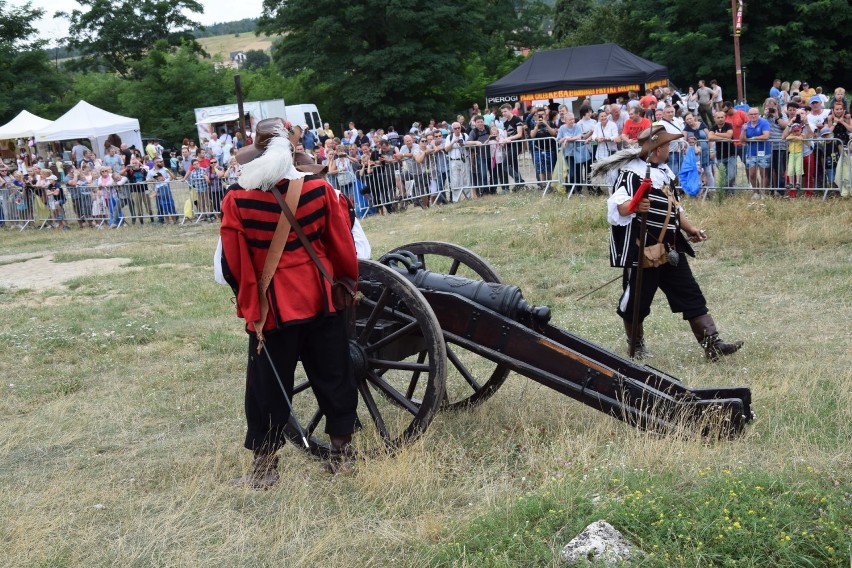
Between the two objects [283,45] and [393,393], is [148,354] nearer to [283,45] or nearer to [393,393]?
[393,393]

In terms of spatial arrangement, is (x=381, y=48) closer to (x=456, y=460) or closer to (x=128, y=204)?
(x=128, y=204)

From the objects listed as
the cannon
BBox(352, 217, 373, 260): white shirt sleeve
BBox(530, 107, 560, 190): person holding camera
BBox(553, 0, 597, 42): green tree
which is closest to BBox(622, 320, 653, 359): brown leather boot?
the cannon

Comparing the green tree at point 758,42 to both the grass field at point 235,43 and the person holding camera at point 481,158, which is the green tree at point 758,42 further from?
the grass field at point 235,43

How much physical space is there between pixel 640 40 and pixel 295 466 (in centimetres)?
4112

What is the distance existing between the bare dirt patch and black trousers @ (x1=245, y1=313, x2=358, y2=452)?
806cm

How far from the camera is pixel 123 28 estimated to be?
6041cm

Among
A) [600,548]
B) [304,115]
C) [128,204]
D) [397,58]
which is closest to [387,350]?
[600,548]

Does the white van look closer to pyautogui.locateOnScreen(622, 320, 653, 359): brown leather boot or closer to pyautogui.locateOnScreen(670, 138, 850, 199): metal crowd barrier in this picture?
pyautogui.locateOnScreen(670, 138, 850, 199): metal crowd barrier

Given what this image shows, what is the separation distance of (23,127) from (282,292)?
27.7m

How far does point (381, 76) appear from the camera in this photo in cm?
3784

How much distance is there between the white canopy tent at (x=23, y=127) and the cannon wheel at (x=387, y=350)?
26134 mm

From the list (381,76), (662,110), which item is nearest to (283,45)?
(381,76)

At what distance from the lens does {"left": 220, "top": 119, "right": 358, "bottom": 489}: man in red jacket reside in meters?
4.50

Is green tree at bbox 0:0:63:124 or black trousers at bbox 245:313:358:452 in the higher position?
green tree at bbox 0:0:63:124
